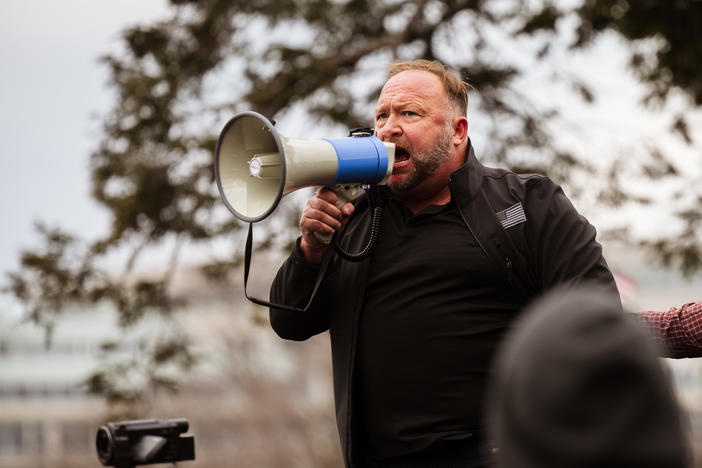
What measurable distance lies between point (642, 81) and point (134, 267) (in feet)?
17.0

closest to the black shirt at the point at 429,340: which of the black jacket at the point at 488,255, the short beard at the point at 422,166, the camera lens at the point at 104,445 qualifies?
the black jacket at the point at 488,255

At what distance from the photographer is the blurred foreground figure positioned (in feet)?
3.60

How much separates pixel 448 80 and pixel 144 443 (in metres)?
1.88

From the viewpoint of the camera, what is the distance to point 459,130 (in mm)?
3135

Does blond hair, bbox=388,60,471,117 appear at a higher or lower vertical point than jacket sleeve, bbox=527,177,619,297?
higher

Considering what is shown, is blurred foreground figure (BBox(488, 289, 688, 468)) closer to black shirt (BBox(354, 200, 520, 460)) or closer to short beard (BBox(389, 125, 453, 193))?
black shirt (BBox(354, 200, 520, 460))

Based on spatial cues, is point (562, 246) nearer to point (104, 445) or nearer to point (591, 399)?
point (591, 399)

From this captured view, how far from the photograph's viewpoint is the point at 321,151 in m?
2.81

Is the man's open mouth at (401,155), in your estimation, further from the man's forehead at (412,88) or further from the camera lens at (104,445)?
the camera lens at (104,445)

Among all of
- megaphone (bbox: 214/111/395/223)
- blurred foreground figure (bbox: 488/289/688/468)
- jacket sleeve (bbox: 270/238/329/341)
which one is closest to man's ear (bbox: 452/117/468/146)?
megaphone (bbox: 214/111/395/223)

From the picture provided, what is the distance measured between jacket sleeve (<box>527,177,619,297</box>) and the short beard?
0.33 m

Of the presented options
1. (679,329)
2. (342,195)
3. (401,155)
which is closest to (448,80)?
(401,155)

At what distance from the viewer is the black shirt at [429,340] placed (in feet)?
8.89

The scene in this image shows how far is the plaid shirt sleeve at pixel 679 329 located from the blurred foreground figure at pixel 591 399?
1576mm
